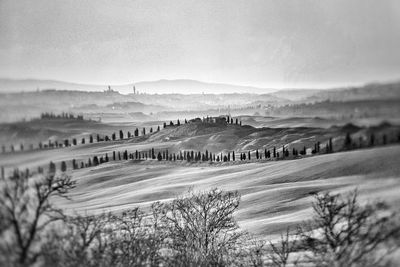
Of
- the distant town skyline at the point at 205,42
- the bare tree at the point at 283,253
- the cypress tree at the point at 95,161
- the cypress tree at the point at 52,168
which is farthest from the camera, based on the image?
the bare tree at the point at 283,253

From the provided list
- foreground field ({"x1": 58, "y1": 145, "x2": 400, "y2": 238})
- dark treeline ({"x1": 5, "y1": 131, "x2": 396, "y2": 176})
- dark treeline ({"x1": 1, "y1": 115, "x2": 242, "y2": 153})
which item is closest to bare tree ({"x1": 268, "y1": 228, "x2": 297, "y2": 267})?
foreground field ({"x1": 58, "y1": 145, "x2": 400, "y2": 238})

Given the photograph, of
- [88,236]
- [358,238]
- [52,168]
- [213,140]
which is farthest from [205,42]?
[358,238]

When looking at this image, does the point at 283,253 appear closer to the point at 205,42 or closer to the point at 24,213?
the point at 205,42

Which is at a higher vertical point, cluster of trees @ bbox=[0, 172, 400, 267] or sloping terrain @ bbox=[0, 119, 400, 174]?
sloping terrain @ bbox=[0, 119, 400, 174]

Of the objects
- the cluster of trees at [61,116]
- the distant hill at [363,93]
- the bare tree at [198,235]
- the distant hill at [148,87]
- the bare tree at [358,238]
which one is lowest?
the bare tree at [198,235]

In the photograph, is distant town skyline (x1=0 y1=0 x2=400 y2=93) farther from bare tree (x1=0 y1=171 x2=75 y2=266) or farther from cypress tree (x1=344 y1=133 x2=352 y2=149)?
bare tree (x1=0 y1=171 x2=75 y2=266)

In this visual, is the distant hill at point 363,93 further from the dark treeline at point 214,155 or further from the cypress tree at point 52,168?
the cypress tree at point 52,168

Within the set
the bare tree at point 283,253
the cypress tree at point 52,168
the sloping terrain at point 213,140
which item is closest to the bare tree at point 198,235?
the bare tree at point 283,253
